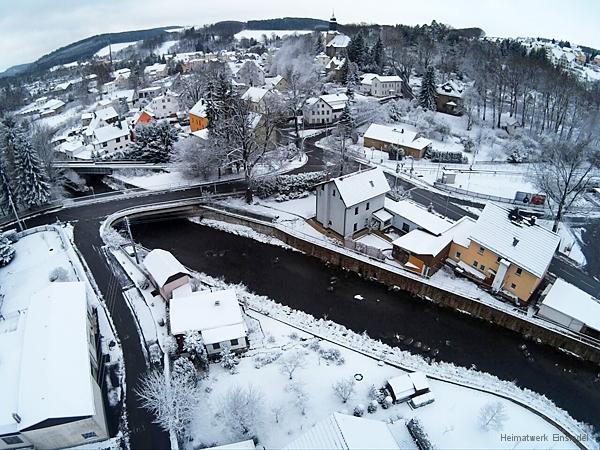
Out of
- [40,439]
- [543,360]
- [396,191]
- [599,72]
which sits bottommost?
[543,360]

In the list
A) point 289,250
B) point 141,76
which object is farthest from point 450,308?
point 141,76

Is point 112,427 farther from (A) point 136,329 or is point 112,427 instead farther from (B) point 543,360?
(B) point 543,360

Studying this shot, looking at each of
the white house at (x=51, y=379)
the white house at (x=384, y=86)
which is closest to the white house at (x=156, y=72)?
the white house at (x=384, y=86)

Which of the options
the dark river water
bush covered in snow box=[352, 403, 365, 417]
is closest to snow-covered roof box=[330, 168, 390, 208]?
the dark river water

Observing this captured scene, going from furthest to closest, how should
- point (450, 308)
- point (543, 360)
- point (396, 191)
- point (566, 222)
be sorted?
point (396, 191) → point (566, 222) → point (450, 308) → point (543, 360)

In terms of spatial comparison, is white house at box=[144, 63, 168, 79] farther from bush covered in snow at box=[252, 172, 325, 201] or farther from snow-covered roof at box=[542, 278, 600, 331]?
snow-covered roof at box=[542, 278, 600, 331]

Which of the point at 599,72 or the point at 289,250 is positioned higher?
the point at 599,72
